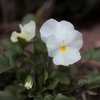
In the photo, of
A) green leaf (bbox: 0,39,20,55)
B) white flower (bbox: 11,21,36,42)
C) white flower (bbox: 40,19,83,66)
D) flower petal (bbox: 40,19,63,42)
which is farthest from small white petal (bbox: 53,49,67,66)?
green leaf (bbox: 0,39,20,55)

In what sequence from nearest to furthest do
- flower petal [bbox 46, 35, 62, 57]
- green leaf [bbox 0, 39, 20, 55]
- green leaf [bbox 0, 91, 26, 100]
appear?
flower petal [bbox 46, 35, 62, 57] → green leaf [bbox 0, 91, 26, 100] → green leaf [bbox 0, 39, 20, 55]

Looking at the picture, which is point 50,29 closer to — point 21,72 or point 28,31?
point 28,31

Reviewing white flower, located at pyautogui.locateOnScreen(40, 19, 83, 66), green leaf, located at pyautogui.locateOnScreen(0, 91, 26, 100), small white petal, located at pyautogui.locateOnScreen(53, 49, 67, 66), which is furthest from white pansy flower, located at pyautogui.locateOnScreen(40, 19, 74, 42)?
green leaf, located at pyautogui.locateOnScreen(0, 91, 26, 100)

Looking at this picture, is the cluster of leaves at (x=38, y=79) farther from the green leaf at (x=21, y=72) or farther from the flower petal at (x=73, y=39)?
the flower petal at (x=73, y=39)

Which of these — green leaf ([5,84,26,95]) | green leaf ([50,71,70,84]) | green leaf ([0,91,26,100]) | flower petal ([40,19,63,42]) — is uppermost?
flower petal ([40,19,63,42])

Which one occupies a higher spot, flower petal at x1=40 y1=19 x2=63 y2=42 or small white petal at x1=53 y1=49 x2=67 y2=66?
A: flower petal at x1=40 y1=19 x2=63 y2=42

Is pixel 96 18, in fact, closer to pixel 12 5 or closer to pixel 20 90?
pixel 12 5

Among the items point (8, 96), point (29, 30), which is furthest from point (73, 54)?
point (8, 96)

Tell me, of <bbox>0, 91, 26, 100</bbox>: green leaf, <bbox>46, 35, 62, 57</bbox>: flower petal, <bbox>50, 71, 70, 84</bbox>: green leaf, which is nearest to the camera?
<bbox>46, 35, 62, 57</bbox>: flower petal

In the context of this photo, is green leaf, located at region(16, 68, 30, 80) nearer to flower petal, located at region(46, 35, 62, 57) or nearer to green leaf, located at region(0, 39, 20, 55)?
green leaf, located at region(0, 39, 20, 55)

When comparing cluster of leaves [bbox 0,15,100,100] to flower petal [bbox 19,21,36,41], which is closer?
cluster of leaves [bbox 0,15,100,100]
